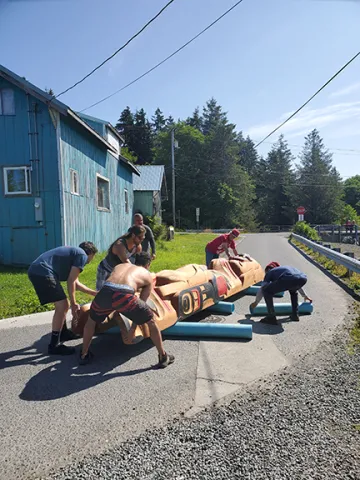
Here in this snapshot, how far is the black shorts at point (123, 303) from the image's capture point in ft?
13.5

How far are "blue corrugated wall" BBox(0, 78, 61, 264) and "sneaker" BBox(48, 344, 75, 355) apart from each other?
7531 mm

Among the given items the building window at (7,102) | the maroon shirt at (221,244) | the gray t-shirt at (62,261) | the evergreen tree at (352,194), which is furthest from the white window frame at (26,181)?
the evergreen tree at (352,194)

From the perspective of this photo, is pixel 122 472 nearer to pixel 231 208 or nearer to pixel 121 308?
pixel 121 308

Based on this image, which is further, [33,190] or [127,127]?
[127,127]

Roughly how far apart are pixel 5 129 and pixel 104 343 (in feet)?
31.1

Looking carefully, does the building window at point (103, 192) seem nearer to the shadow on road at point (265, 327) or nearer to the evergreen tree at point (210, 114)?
the shadow on road at point (265, 327)

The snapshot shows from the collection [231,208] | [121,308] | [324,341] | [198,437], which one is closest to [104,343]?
[121,308]

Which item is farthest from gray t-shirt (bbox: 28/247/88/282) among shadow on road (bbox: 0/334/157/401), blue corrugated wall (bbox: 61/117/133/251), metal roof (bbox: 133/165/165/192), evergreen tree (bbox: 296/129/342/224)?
evergreen tree (bbox: 296/129/342/224)

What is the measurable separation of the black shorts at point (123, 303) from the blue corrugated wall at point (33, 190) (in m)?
8.31

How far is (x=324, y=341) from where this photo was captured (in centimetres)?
518

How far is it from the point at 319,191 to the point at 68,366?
66020 mm

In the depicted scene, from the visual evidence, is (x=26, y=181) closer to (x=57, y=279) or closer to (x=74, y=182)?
(x=74, y=182)

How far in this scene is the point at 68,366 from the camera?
4441 millimetres

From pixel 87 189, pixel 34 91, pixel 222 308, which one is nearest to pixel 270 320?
pixel 222 308
